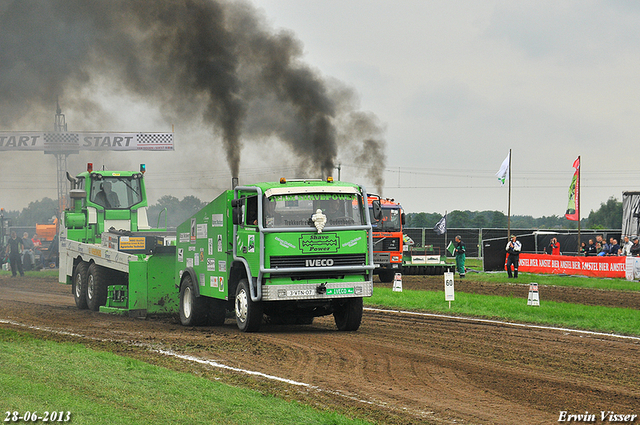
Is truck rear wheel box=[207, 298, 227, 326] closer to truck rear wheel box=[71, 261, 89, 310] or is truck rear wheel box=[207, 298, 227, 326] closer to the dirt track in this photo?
the dirt track

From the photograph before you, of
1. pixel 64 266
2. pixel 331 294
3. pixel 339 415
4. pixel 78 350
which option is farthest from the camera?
pixel 64 266

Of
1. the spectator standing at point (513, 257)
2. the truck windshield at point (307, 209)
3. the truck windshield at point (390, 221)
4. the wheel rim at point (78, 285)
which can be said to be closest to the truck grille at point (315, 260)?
the truck windshield at point (307, 209)

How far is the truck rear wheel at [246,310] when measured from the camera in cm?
1282

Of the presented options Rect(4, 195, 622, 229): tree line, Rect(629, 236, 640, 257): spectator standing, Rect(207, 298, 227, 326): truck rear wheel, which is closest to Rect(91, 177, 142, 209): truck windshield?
Rect(207, 298, 227, 326): truck rear wheel

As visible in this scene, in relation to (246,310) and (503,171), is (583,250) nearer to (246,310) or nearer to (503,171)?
(503,171)

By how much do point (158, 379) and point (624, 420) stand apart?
5119mm

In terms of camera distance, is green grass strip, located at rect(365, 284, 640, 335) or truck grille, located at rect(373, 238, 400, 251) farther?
truck grille, located at rect(373, 238, 400, 251)

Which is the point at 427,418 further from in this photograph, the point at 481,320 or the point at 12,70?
the point at 12,70

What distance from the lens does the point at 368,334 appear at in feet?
43.8

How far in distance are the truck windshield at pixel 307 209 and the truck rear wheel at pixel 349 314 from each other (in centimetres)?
164

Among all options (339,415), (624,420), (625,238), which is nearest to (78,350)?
(339,415)

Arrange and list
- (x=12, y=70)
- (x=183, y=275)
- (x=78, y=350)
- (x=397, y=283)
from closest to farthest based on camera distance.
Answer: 1. (x=78, y=350)
2. (x=12, y=70)
3. (x=183, y=275)
4. (x=397, y=283)

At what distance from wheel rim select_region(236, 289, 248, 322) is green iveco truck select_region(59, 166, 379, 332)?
0.02 meters

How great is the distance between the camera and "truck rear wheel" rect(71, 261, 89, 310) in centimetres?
1852
